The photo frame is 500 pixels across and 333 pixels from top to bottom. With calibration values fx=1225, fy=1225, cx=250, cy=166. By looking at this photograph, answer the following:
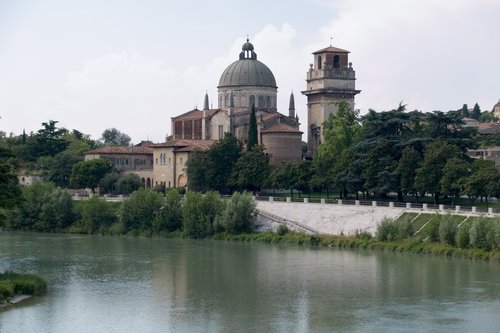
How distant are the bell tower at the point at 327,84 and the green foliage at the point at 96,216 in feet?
70.9

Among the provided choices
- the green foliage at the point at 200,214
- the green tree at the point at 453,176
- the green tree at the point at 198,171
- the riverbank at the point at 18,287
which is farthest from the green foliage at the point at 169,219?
the riverbank at the point at 18,287

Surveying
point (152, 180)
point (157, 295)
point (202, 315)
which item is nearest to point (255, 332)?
point (202, 315)

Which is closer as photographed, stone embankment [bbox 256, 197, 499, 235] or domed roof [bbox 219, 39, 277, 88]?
stone embankment [bbox 256, 197, 499, 235]

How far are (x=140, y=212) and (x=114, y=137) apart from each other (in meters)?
68.2

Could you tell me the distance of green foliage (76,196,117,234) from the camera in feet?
234

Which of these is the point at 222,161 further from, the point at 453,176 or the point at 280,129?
the point at 453,176

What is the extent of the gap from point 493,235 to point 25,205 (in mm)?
31312

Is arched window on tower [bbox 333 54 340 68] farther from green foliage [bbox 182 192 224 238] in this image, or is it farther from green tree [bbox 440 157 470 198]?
green tree [bbox 440 157 470 198]

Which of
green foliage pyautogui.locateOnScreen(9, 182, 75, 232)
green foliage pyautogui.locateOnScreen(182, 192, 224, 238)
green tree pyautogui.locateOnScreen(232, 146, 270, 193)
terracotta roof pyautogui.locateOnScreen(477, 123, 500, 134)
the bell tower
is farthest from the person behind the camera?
terracotta roof pyautogui.locateOnScreen(477, 123, 500, 134)

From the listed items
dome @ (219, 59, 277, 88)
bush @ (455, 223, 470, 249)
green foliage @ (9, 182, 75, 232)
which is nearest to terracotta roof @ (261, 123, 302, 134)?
dome @ (219, 59, 277, 88)

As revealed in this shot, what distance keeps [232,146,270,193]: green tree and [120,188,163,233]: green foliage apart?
24.1 feet

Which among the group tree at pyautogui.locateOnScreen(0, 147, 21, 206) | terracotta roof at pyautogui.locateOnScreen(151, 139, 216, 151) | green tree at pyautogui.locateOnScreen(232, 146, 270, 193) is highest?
terracotta roof at pyautogui.locateOnScreen(151, 139, 216, 151)

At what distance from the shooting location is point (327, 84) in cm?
8825

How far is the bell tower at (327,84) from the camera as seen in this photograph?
8825cm
